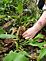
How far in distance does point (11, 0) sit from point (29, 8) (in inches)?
12.6

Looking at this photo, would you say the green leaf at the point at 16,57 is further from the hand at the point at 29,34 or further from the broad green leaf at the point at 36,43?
the hand at the point at 29,34

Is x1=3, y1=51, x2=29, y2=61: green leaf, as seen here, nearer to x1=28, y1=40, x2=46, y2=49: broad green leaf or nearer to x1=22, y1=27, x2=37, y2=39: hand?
x1=28, y1=40, x2=46, y2=49: broad green leaf

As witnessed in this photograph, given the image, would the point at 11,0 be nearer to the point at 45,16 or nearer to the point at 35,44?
the point at 45,16

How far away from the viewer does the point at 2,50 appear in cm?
171

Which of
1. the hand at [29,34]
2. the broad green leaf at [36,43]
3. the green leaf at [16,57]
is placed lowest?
the green leaf at [16,57]

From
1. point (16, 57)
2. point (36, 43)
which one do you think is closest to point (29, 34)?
point (36, 43)

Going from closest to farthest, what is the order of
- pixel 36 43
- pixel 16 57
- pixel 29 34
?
pixel 16 57
pixel 36 43
pixel 29 34

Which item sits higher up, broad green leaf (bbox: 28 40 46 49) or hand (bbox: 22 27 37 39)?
hand (bbox: 22 27 37 39)

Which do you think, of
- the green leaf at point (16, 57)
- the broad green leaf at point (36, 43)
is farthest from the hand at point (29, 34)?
the green leaf at point (16, 57)

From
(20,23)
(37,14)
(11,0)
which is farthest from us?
(11,0)

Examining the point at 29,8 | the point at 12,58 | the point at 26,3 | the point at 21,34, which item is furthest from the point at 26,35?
the point at 26,3

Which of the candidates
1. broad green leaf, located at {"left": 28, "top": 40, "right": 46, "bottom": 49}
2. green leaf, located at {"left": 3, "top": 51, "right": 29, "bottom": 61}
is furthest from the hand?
green leaf, located at {"left": 3, "top": 51, "right": 29, "bottom": 61}

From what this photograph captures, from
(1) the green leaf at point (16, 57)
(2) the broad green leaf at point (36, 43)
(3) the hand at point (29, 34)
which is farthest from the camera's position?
(3) the hand at point (29, 34)

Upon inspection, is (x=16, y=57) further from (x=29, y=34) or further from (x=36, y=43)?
(x=29, y=34)
